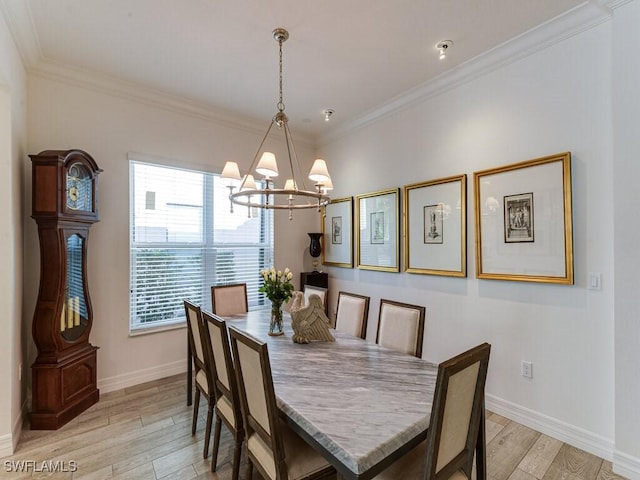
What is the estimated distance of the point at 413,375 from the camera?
1.73 metres

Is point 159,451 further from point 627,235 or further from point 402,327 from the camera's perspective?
point 627,235

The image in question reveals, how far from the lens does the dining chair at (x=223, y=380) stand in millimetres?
1756

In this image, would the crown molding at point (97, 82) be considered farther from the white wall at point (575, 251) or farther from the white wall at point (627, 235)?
the white wall at point (627, 235)

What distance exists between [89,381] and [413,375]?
114 inches

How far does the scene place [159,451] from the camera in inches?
86.7

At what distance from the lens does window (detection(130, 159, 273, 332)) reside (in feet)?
11.0

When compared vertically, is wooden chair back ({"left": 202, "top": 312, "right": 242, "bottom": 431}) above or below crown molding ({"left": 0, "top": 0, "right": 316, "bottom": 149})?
below

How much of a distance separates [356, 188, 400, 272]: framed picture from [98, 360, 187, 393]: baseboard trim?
2470 millimetres

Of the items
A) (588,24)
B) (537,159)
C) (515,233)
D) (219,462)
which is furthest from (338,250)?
(588,24)

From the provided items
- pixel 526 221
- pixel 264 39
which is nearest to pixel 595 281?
pixel 526 221

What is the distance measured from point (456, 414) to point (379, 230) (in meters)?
2.72

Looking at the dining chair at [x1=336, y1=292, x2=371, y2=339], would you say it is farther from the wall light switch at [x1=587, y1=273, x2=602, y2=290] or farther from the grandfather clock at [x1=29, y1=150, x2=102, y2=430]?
the grandfather clock at [x1=29, y1=150, x2=102, y2=430]

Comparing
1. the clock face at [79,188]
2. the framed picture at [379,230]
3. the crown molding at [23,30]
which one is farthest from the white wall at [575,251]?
the crown molding at [23,30]

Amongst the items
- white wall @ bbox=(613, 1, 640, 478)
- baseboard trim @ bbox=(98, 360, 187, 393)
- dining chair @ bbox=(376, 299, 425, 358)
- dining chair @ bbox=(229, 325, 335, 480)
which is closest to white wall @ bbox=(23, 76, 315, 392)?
baseboard trim @ bbox=(98, 360, 187, 393)
